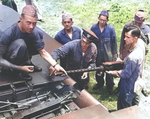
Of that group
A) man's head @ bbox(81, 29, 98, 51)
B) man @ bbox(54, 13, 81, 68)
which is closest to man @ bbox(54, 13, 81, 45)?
man @ bbox(54, 13, 81, 68)

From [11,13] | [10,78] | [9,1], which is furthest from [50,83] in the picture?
[9,1]

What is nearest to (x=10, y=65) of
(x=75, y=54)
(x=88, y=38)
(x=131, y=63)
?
(x=75, y=54)

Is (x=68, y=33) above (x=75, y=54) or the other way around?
above

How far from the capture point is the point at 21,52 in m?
2.79

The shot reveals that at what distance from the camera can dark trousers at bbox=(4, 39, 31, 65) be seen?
108 inches

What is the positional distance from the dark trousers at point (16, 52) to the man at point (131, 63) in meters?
1.47

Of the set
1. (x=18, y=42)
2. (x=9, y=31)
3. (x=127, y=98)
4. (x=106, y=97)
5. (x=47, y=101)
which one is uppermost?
(x=9, y=31)

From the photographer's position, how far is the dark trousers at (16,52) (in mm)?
2734

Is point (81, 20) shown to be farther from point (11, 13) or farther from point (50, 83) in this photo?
point (50, 83)

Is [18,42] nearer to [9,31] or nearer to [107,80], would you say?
[9,31]

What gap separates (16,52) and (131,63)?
1711mm

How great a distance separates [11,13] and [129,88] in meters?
2.93

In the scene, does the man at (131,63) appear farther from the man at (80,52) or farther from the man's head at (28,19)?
the man's head at (28,19)

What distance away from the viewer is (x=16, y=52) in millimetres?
2742
